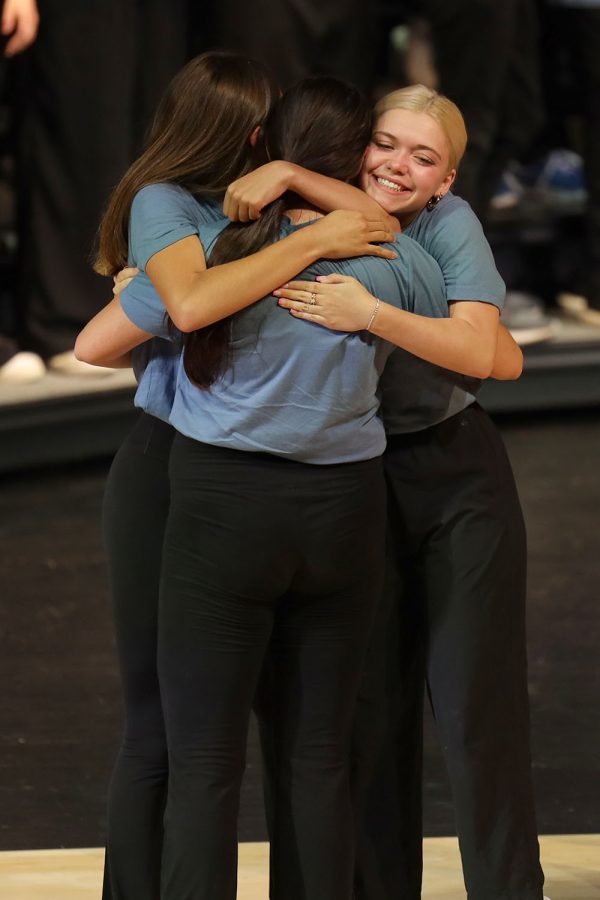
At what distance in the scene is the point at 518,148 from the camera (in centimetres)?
441

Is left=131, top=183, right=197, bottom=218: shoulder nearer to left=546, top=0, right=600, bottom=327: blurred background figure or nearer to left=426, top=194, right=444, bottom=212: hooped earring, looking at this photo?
left=426, top=194, right=444, bottom=212: hooped earring

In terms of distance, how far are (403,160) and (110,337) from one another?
14.8 inches

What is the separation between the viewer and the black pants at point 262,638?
4.99ft

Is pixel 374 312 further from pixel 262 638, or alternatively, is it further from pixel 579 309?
pixel 579 309

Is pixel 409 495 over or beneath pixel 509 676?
over

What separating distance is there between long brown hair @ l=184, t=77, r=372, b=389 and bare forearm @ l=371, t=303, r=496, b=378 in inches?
5.8

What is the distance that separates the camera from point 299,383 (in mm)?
1487

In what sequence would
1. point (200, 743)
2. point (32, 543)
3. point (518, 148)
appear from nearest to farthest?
point (200, 743) → point (32, 543) → point (518, 148)

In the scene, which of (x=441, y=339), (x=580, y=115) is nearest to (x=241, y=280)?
(x=441, y=339)

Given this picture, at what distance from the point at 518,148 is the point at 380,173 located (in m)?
2.95

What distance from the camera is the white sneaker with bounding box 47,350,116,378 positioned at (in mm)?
3850

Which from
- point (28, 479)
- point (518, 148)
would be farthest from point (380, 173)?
point (518, 148)

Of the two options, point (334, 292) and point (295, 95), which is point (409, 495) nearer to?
point (334, 292)

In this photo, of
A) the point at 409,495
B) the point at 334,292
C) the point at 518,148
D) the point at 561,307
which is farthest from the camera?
the point at 561,307
